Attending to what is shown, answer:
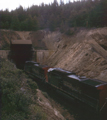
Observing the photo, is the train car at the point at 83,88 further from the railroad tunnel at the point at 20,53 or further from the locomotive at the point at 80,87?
the railroad tunnel at the point at 20,53

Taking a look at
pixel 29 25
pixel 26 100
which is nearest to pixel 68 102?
pixel 26 100

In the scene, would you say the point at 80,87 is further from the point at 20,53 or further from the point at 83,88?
the point at 20,53

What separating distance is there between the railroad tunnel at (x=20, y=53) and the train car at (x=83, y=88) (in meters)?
18.9

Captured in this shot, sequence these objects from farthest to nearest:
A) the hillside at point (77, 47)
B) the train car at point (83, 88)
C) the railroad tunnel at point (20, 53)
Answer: the railroad tunnel at point (20, 53) → the hillside at point (77, 47) → the train car at point (83, 88)

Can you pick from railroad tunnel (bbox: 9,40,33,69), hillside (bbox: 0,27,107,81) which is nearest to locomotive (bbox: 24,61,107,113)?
hillside (bbox: 0,27,107,81)

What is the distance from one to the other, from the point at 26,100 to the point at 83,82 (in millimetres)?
6143

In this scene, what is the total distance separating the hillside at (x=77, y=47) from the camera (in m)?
18.1

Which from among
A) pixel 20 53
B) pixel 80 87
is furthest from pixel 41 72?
pixel 20 53

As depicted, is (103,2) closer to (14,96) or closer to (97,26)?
(97,26)

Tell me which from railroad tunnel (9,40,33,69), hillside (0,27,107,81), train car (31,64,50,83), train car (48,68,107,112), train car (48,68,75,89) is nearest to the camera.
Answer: train car (48,68,107,112)

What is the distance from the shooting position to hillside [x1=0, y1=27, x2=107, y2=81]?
59.5ft

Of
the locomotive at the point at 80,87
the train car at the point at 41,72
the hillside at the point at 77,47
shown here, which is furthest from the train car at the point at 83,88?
the hillside at the point at 77,47

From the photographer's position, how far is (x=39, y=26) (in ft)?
159

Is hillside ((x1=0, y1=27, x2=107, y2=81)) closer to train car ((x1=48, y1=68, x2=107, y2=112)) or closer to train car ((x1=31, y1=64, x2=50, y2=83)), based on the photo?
train car ((x1=31, y1=64, x2=50, y2=83))
